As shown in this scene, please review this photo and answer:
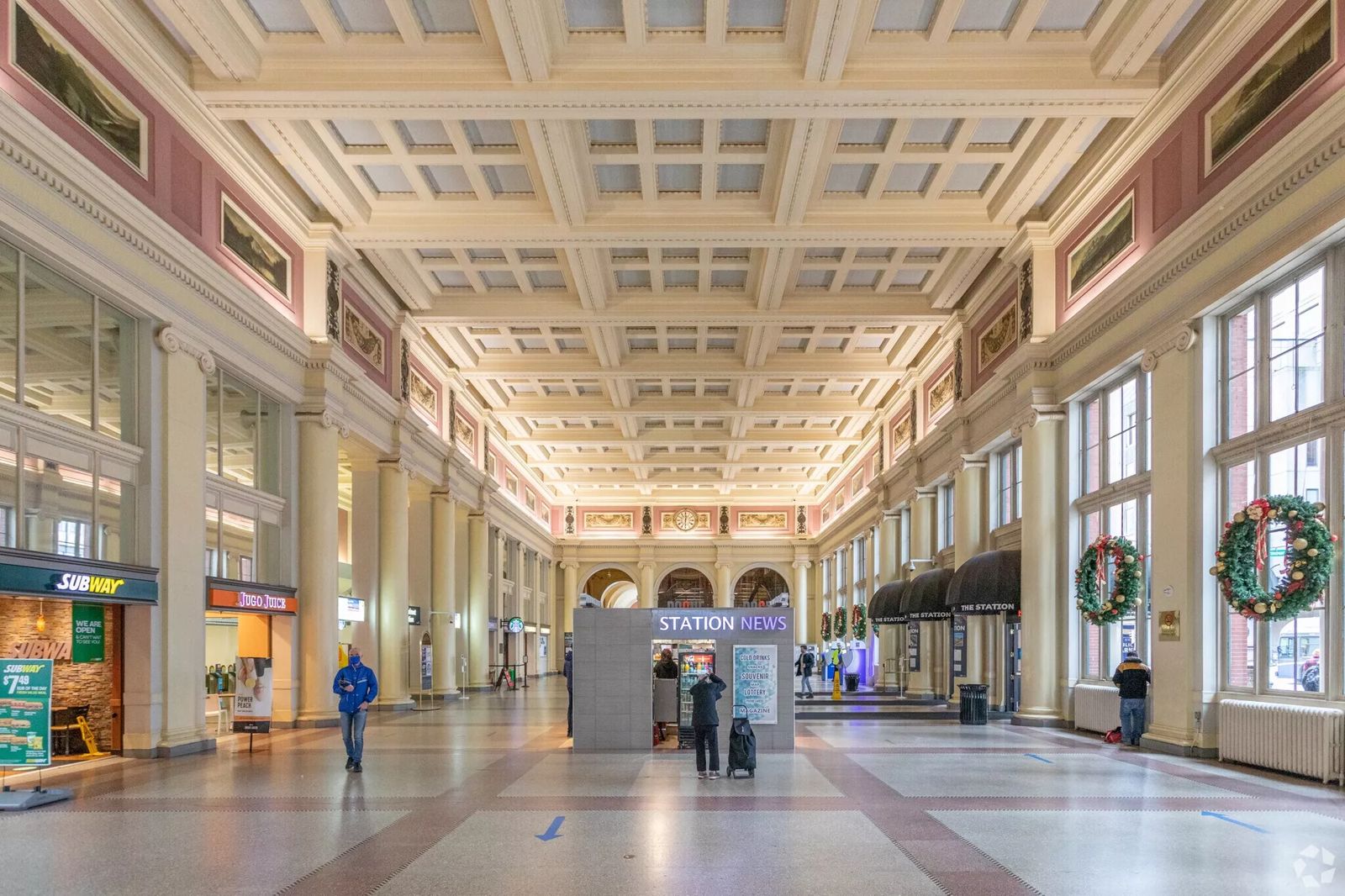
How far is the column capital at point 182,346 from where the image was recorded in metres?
15.6

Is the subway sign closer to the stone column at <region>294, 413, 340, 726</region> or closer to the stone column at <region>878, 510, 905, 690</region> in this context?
the stone column at <region>294, 413, 340, 726</region>

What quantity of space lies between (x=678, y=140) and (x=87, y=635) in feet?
36.4

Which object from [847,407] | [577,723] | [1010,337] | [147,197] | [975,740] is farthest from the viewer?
[847,407]

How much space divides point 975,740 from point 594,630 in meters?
6.26

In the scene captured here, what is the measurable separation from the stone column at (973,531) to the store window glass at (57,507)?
18.0m

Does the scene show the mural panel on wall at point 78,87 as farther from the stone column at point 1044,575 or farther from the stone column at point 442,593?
the stone column at point 442,593

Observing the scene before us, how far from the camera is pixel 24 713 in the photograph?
36.2 ft

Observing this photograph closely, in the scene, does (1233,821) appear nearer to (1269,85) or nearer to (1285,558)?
(1285,558)

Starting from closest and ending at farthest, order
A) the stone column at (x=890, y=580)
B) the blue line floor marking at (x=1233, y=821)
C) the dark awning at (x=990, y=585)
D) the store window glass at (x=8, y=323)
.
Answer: the blue line floor marking at (x=1233, y=821) → the store window glass at (x=8, y=323) → the dark awning at (x=990, y=585) → the stone column at (x=890, y=580)

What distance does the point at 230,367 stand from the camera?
58.6 ft

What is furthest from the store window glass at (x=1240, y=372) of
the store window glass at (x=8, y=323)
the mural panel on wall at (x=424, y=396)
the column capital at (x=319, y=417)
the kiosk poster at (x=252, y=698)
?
the mural panel on wall at (x=424, y=396)

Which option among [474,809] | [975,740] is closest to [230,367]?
[474,809]

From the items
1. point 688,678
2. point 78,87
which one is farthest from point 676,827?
point 78,87

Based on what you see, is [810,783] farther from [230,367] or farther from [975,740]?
[230,367]
